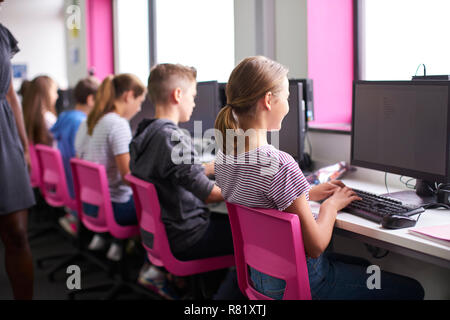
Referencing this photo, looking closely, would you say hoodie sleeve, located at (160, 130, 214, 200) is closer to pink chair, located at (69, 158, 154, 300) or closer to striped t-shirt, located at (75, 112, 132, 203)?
pink chair, located at (69, 158, 154, 300)

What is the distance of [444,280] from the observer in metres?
2.11

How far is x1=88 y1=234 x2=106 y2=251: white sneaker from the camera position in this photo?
11.3 feet

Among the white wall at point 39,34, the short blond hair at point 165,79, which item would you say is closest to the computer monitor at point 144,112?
the short blond hair at point 165,79

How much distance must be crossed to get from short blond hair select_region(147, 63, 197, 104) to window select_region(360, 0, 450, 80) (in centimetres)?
104

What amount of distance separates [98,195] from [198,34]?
2.25 metres

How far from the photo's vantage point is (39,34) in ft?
22.0

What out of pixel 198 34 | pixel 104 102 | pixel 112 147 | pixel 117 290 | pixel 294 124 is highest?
pixel 198 34

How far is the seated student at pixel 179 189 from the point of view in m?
2.06

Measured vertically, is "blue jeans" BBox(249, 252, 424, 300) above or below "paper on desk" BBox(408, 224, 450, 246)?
below

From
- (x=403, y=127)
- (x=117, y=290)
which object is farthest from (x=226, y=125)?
(x=117, y=290)

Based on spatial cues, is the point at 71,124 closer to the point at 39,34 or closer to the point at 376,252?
the point at 376,252

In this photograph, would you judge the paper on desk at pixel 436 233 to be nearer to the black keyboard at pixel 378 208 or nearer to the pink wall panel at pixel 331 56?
the black keyboard at pixel 378 208

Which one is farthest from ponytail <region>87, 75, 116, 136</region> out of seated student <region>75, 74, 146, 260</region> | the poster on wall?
the poster on wall

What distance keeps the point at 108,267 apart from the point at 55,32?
4658 mm
